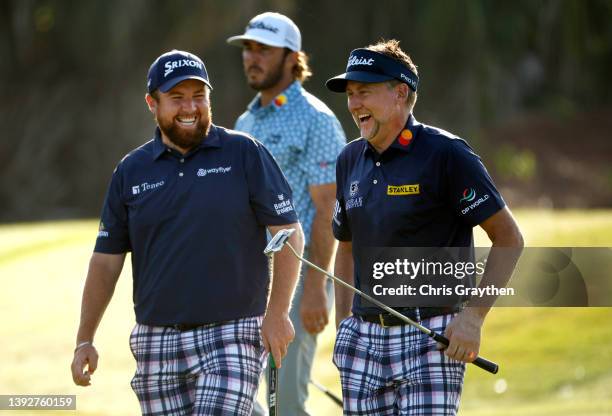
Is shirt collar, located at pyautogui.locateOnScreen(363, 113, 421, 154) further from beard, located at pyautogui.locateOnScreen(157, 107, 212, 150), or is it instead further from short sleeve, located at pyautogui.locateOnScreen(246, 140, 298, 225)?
beard, located at pyautogui.locateOnScreen(157, 107, 212, 150)

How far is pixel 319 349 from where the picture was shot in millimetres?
13180

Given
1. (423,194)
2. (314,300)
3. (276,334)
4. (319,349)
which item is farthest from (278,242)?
(319,349)

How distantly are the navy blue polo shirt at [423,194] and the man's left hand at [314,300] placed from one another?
140cm

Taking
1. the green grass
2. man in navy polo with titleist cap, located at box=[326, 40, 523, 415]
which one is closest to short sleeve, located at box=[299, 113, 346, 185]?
man in navy polo with titleist cap, located at box=[326, 40, 523, 415]

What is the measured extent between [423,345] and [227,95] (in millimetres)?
32775

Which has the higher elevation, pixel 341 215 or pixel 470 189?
pixel 470 189

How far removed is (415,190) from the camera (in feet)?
16.1

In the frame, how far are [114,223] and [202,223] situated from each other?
48cm

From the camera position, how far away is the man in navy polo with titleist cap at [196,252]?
16.9ft

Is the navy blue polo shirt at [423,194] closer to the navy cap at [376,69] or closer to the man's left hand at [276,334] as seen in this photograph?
the navy cap at [376,69]

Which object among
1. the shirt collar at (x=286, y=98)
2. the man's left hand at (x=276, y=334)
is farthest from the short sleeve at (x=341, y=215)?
the shirt collar at (x=286, y=98)

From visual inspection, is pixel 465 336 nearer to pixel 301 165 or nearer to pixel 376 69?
pixel 376 69

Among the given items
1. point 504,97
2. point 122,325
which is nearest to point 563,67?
point 504,97

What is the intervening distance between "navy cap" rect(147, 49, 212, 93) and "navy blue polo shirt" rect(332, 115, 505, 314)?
881 mm
